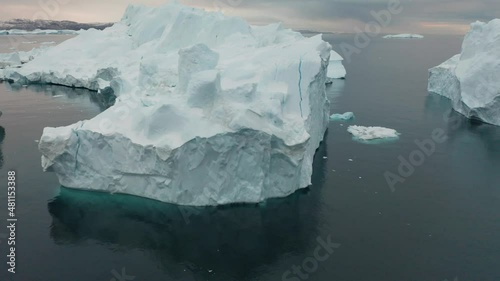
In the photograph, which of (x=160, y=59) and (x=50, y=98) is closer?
(x=160, y=59)

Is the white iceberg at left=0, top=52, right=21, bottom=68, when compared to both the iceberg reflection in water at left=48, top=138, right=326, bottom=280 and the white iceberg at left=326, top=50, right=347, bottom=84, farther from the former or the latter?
the iceberg reflection in water at left=48, top=138, right=326, bottom=280

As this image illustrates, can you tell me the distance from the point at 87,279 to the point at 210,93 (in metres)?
8.22

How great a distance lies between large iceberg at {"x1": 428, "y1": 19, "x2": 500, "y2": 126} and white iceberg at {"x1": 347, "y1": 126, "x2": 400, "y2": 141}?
25.2ft

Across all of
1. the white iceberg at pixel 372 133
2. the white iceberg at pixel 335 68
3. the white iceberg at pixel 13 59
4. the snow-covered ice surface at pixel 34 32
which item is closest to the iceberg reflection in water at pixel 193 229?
the white iceberg at pixel 372 133

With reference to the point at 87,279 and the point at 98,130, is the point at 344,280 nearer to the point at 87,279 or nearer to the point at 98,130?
the point at 87,279

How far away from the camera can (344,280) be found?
11.8 m

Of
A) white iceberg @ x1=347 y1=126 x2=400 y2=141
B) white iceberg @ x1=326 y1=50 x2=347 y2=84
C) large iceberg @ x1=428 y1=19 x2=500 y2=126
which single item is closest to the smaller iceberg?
white iceberg @ x1=347 y1=126 x2=400 y2=141

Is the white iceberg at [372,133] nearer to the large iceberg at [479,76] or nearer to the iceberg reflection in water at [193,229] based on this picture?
the large iceberg at [479,76]

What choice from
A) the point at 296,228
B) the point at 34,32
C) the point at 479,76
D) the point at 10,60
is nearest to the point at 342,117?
the point at 479,76

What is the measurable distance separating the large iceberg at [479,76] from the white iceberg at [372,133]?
767cm

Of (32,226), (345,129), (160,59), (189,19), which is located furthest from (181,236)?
(189,19)

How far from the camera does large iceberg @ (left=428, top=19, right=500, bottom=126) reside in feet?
91.5

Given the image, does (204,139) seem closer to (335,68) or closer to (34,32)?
(335,68)

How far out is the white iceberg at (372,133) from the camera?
24.4 metres
